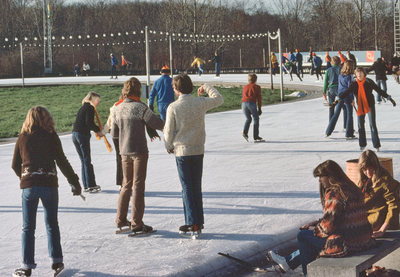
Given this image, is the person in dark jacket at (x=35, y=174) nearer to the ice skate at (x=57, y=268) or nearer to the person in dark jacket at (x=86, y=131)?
the ice skate at (x=57, y=268)

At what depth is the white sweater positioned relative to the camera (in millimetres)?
5227

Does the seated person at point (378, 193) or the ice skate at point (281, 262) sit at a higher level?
the seated person at point (378, 193)

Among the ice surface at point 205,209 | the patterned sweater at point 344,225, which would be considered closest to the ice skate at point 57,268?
the ice surface at point 205,209

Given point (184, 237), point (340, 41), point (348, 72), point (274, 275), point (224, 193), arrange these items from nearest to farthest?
point (274, 275)
point (184, 237)
point (224, 193)
point (348, 72)
point (340, 41)

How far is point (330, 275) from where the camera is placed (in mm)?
3797

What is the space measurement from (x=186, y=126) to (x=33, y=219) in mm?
1688

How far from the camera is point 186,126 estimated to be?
17.1ft

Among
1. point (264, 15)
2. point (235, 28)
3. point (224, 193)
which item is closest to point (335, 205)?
point (224, 193)

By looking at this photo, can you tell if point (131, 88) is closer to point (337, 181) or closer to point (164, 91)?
point (337, 181)

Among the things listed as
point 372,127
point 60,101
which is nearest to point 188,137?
point 372,127

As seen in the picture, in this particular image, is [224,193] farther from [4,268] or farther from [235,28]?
[235,28]

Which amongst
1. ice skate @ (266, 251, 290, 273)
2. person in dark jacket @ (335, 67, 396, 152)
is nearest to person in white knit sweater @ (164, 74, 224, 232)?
ice skate @ (266, 251, 290, 273)

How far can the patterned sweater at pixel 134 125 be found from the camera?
17.9 feet

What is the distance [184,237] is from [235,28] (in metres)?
72.2
